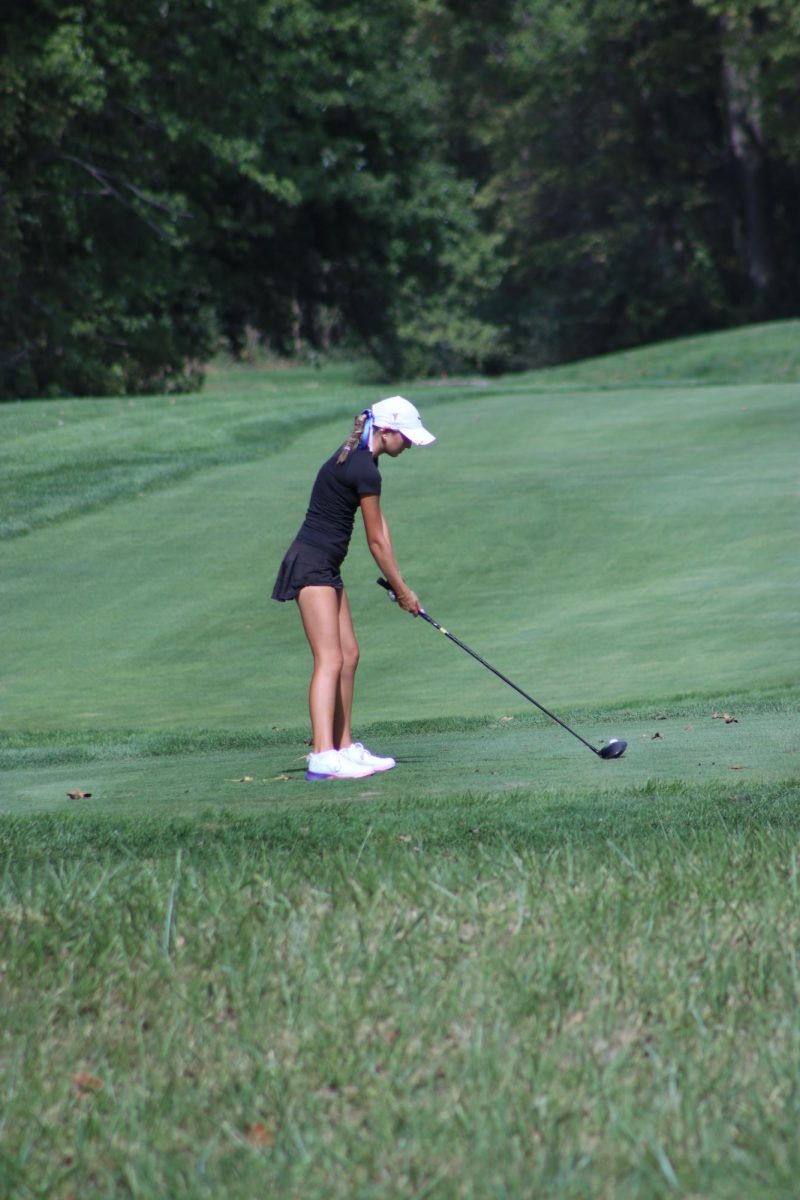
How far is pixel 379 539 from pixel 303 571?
0.36 meters

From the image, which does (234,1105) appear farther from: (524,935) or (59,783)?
(59,783)

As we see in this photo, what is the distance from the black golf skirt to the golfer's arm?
0.22 metres

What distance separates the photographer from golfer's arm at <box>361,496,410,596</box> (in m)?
6.91

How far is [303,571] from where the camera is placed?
7047 mm

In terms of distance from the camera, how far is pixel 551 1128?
128 inches

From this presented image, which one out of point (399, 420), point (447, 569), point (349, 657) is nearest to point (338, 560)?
point (349, 657)

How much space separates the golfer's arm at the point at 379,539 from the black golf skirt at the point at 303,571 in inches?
8.5

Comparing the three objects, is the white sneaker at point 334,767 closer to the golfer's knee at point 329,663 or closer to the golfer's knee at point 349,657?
the golfer's knee at point 329,663

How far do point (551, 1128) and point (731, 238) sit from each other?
162ft

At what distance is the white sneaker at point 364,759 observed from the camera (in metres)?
6.88

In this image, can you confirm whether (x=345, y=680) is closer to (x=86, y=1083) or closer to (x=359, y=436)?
(x=359, y=436)

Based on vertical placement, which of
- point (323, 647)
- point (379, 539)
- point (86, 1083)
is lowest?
point (86, 1083)

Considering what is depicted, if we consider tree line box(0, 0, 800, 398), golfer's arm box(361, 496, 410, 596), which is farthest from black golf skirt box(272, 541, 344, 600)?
tree line box(0, 0, 800, 398)

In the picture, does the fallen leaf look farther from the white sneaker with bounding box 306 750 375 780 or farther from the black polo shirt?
the black polo shirt
